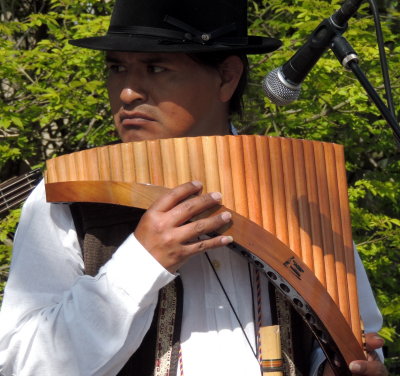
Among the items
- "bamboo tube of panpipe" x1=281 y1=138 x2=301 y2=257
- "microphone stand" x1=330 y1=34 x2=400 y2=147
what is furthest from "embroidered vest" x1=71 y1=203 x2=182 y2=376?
"microphone stand" x1=330 y1=34 x2=400 y2=147

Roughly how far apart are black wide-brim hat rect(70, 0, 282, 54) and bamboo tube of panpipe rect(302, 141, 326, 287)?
428mm

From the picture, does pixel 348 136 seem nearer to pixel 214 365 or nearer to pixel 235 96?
pixel 235 96

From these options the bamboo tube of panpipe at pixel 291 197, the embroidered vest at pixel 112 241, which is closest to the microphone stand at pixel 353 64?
the bamboo tube of panpipe at pixel 291 197

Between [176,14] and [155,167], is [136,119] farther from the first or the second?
[176,14]

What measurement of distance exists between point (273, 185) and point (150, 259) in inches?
16.2

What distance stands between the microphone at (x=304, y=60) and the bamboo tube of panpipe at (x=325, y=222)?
0.84ft

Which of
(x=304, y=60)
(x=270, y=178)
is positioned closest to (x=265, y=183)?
(x=270, y=178)

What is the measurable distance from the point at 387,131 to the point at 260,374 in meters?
2.69

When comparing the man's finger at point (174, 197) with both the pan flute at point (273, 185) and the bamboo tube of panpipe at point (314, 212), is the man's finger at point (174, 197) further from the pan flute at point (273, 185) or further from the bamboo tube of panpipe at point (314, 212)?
the bamboo tube of panpipe at point (314, 212)

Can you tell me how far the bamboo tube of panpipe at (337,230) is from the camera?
218cm

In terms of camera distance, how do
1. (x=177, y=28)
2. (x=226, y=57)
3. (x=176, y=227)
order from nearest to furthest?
(x=176, y=227), (x=177, y=28), (x=226, y=57)

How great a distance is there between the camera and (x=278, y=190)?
215 cm

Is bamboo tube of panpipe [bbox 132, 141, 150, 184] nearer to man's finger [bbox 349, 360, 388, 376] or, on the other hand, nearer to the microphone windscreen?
the microphone windscreen

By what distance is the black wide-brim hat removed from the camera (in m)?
2.31
